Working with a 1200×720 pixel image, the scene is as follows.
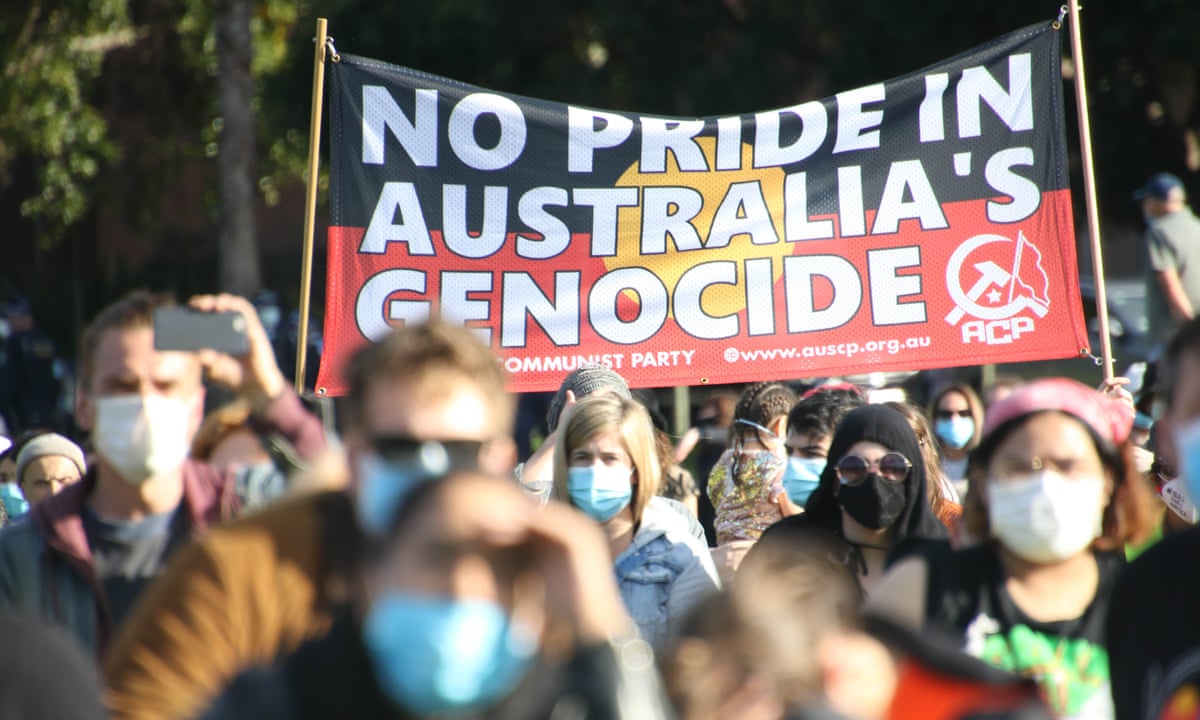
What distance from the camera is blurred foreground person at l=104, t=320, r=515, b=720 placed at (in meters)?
2.47

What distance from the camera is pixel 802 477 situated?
526 cm

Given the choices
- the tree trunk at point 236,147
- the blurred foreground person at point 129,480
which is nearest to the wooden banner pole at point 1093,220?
the blurred foreground person at point 129,480

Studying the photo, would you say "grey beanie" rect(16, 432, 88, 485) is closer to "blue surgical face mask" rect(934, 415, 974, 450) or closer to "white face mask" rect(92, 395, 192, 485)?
"white face mask" rect(92, 395, 192, 485)

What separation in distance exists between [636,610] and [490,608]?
2.23 m

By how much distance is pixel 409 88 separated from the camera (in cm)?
672

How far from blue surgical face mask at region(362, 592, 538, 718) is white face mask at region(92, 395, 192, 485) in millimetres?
1100

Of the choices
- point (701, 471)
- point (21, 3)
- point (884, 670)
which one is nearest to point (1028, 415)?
point (884, 670)

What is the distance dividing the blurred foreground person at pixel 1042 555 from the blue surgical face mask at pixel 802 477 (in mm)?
1916

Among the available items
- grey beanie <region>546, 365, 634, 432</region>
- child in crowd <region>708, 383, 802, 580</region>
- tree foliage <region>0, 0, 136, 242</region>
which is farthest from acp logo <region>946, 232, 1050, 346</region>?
tree foliage <region>0, 0, 136, 242</region>

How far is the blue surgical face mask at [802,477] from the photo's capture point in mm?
5242

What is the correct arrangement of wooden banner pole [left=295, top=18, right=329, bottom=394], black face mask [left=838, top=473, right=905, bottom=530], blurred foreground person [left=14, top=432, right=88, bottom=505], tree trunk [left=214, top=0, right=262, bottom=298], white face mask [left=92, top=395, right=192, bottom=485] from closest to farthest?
white face mask [left=92, top=395, right=192, bottom=485]
black face mask [left=838, top=473, right=905, bottom=530]
wooden banner pole [left=295, top=18, right=329, bottom=394]
blurred foreground person [left=14, top=432, right=88, bottom=505]
tree trunk [left=214, top=0, right=262, bottom=298]

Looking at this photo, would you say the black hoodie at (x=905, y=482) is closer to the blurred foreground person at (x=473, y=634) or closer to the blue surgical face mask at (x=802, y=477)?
the blue surgical face mask at (x=802, y=477)

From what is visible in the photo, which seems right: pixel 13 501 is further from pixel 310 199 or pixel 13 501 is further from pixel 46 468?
pixel 310 199

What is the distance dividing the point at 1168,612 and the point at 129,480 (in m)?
2.01
